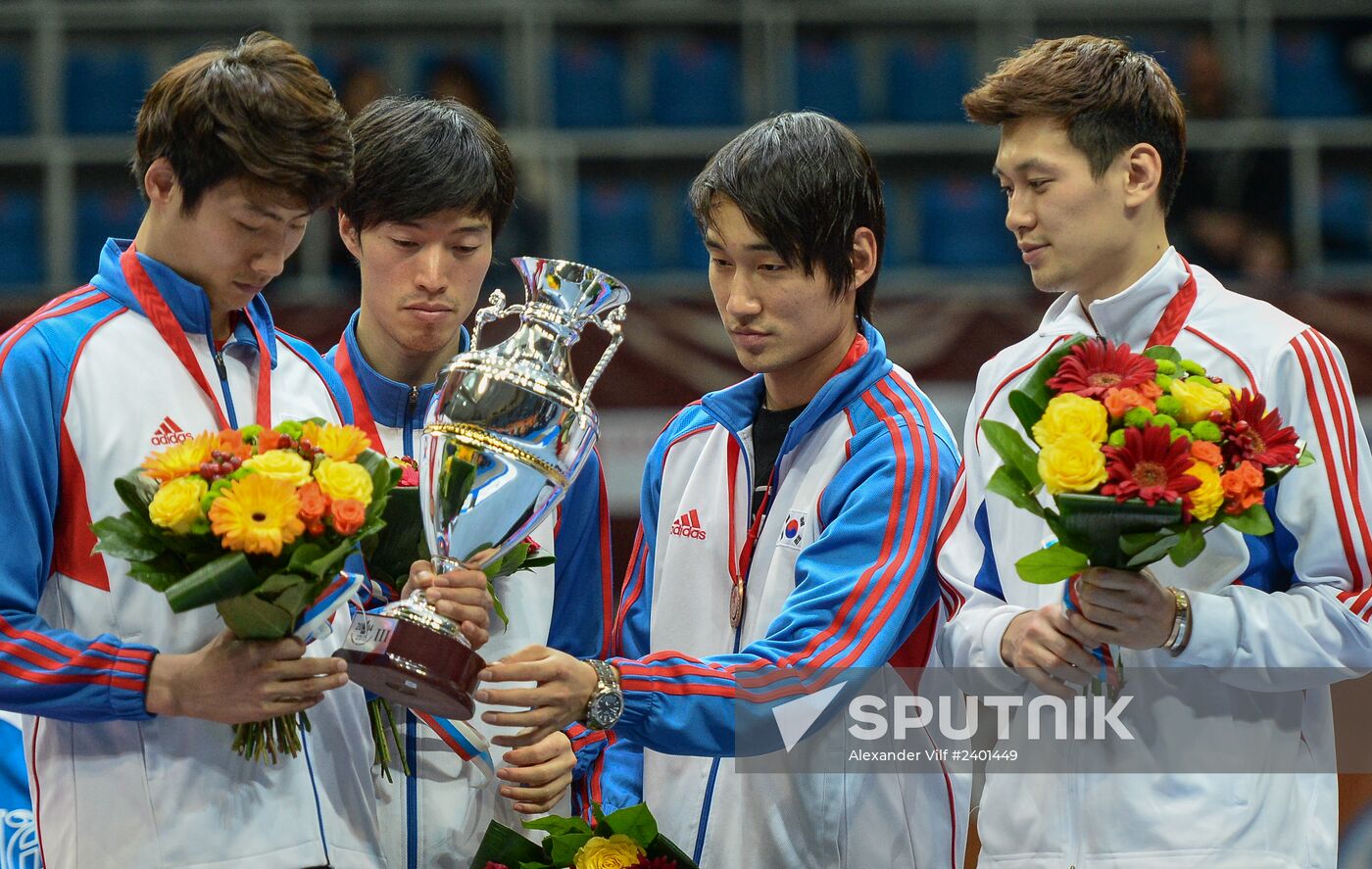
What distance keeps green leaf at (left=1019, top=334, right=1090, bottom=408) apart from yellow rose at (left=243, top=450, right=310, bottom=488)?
3.29 feet

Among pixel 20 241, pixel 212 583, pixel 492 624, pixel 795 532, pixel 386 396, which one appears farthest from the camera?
pixel 20 241

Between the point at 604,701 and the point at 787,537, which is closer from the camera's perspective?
the point at 604,701

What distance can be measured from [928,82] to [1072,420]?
20.5 feet

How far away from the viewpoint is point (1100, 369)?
223 cm

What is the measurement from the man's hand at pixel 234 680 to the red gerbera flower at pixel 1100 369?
1.09m

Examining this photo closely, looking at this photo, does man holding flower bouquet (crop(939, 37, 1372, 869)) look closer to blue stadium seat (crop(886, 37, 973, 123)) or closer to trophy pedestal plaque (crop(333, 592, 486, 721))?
trophy pedestal plaque (crop(333, 592, 486, 721))

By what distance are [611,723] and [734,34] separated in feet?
20.8

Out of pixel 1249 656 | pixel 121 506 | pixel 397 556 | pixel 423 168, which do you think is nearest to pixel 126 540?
pixel 121 506

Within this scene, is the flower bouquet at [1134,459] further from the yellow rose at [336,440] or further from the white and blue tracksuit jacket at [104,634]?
the white and blue tracksuit jacket at [104,634]

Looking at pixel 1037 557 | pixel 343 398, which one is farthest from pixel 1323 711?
pixel 343 398

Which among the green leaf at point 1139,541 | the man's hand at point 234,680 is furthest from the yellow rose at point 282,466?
the green leaf at point 1139,541

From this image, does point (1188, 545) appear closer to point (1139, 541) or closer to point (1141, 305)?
point (1139, 541)

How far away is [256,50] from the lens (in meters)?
2.40

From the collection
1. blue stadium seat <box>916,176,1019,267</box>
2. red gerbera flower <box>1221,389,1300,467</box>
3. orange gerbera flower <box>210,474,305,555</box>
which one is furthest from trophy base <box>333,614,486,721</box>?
blue stadium seat <box>916,176,1019,267</box>
